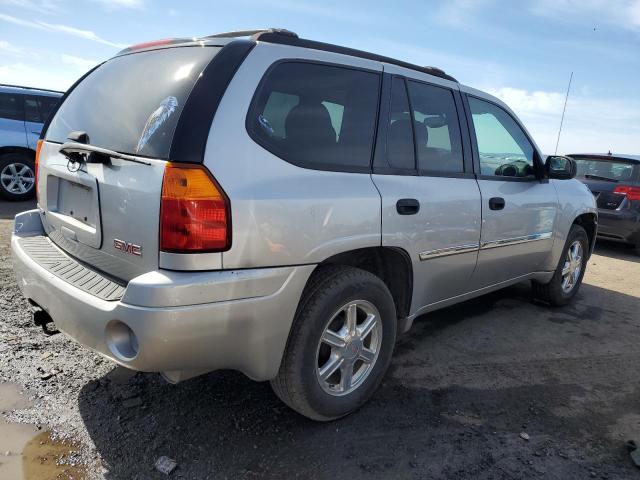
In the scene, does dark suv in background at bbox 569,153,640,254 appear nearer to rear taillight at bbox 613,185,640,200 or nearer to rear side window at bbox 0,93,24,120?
rear taillight at bbox 613,185,640,200

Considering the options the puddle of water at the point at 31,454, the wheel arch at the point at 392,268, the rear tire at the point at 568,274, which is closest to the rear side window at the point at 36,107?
the puddle of water at the point at 31,454

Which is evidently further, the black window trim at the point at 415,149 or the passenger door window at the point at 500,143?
the passenger door window at the point at 500,143

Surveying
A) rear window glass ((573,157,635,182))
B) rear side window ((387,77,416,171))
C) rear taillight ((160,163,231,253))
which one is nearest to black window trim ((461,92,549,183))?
rear side window ((387,77,416,171))

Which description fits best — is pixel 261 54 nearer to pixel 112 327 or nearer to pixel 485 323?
pixel 112 327

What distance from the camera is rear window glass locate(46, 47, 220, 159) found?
2047 mm

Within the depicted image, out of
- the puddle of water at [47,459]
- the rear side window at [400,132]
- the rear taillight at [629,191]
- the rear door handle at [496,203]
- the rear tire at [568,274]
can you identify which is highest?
the rear side window at [400,132]

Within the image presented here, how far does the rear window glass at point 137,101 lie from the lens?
6.72ft

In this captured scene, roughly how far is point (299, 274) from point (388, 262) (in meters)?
0.79

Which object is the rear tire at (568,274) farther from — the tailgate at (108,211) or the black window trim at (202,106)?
the tailgate at (108,211)

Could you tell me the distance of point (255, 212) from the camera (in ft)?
6.55

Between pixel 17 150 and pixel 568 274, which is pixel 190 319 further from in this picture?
pixel 17 150

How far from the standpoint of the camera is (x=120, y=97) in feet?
7.79

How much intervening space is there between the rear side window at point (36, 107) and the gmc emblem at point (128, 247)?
7.43 metres

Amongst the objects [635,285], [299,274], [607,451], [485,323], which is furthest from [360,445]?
[635,285]
